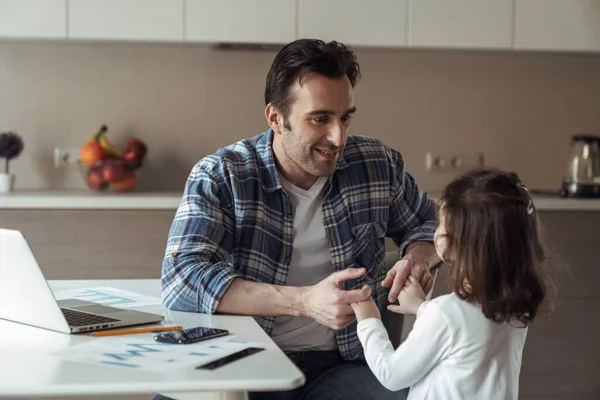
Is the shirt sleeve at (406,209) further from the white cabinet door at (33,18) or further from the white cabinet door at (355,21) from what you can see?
the white cabinet door at (33,18)

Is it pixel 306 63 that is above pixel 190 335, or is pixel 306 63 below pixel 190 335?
above

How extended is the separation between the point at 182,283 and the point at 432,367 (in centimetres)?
53

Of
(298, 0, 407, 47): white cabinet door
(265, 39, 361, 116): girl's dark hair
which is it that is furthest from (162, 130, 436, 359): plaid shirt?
(298, 0, 407, 47): white cabinet door

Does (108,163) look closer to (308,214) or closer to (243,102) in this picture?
(243,102)

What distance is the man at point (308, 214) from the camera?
6.11 ft

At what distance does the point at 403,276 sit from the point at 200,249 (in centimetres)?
42

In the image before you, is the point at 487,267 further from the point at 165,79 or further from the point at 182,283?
the point at 165,79

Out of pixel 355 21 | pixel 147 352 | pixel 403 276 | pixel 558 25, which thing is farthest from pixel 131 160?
pixel 147 352

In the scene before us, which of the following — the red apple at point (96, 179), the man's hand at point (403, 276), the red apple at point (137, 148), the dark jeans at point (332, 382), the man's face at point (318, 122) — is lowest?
the dark jeans at point (332, 382)

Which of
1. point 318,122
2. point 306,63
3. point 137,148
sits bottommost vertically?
point 137,148

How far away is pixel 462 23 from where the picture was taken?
345cm

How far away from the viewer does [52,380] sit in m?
1.17

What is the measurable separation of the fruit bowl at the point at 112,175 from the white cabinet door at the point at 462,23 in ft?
4.04

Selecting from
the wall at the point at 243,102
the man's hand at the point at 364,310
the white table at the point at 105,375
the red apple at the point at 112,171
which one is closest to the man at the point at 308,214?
the man's hand at the point at 364,310
